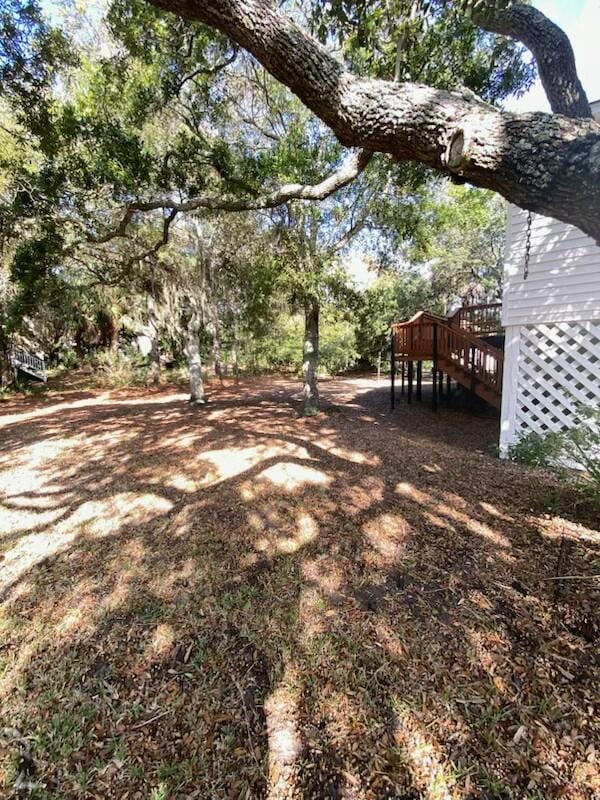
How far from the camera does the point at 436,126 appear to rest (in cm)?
152

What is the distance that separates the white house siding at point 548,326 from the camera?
4.07 m

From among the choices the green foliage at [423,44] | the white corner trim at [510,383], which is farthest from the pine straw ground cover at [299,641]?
the green foliage at [423,44]

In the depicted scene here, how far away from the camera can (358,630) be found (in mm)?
1535

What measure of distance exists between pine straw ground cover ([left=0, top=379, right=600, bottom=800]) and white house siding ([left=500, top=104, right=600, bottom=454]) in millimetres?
2083

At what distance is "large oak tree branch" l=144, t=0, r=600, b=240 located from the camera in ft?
4.17

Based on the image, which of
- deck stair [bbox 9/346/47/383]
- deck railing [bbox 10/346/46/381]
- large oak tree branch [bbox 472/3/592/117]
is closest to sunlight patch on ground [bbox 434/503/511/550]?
large oak tree branch [bbox 472/3/592/117]

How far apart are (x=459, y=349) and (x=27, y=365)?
14.4 meters

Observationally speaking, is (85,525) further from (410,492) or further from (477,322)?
(477,322)

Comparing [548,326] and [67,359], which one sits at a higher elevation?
[548,326]

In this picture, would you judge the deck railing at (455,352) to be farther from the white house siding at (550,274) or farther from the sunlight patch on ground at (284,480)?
the sunlight patch on ground at (284,480)

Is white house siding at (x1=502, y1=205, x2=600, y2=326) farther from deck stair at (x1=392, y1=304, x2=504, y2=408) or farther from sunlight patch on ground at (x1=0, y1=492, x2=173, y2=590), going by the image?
sunlight patch on ground at (x1=0, y1=492, x2=173, y2=590)

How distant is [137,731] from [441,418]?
727 centimetres

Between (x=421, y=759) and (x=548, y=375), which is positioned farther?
(x=548, y=375)

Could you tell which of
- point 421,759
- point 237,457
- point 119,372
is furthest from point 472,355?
point 119,372
